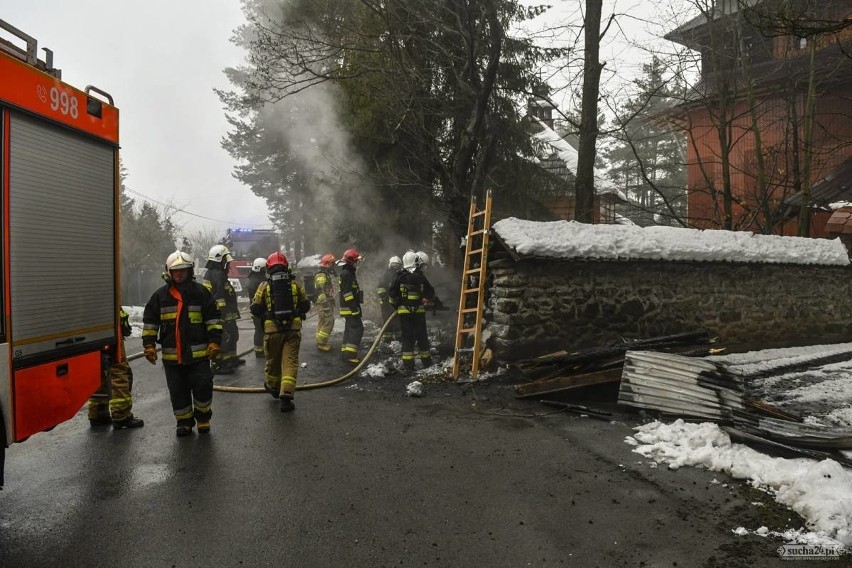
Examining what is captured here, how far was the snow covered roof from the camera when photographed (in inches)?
294

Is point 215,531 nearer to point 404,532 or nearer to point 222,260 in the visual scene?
point 404,532

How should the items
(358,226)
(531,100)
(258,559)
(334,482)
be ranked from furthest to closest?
(358,226) → (531,100) → (334,482) → (258,559)

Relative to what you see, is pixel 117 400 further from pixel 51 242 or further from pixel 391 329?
pixel 391 329

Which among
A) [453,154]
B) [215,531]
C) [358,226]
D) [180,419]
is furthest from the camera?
[358,226]

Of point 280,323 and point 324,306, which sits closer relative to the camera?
point 280,323

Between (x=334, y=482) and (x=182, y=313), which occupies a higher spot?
(x=182, y=313)

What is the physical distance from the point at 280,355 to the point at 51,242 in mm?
3428

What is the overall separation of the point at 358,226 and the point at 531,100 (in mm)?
5922

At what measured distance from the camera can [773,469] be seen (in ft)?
12.8

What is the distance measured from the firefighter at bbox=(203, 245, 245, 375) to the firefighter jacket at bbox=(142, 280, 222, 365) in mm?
2904

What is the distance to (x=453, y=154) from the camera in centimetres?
1303

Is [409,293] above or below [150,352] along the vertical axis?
above

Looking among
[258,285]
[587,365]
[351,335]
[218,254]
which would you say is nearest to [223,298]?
[218,254]

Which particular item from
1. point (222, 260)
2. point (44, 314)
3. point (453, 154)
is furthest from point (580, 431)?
point (453, 154)
